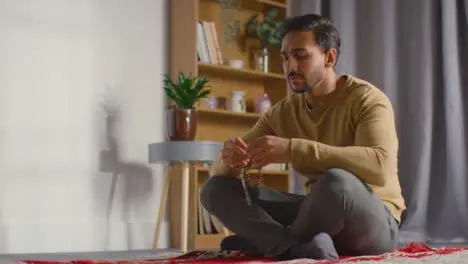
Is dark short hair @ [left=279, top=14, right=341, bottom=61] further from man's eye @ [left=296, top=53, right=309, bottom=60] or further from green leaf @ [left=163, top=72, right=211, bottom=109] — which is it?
green leaf @ [left=163, top=72, right=211, bottom=109]

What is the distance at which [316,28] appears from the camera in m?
1.95

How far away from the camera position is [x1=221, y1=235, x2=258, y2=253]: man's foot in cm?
195

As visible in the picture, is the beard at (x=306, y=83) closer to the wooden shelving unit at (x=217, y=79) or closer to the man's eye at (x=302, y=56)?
the man's eye at (x=302, y=56)

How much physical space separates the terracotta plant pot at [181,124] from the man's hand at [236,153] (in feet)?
4.64

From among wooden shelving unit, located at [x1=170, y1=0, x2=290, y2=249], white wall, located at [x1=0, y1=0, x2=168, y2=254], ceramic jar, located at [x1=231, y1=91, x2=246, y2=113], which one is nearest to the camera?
white wall, located at [x1=0, y1=0, x2=168, y2=254]

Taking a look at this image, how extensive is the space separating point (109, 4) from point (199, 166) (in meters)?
0.99

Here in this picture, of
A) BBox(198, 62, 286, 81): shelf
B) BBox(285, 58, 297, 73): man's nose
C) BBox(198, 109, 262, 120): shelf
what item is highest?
BBox(198, 62, 286, 81): shelf

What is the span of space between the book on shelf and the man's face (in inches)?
66.9

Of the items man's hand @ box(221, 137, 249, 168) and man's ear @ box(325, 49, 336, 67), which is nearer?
man's hand @ box(221, 137, 249, 168)

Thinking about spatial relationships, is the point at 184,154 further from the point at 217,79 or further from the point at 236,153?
the point at 236,153

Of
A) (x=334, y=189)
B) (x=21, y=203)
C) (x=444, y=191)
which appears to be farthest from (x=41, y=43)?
(x=444, y=191)

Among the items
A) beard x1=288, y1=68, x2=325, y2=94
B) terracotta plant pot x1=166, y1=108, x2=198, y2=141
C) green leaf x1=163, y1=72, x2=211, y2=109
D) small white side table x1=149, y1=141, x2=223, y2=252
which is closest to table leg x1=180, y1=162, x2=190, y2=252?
small white side table x1=149, y1=141, x2=223, y2=252

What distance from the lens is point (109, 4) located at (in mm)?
3570

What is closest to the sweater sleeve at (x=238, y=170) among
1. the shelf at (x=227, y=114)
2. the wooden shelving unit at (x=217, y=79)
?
Answer: the wooden shelving unit at (x=217, y=79)
